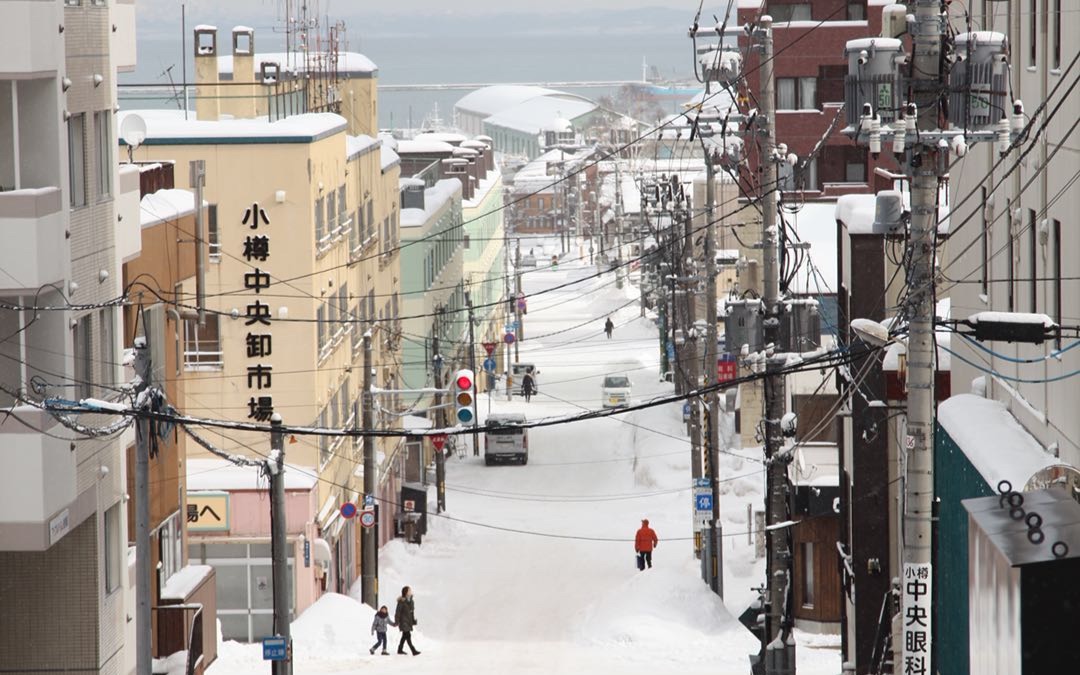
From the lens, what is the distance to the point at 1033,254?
1576cm

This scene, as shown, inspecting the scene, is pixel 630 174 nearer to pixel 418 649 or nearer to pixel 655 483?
pixel 655 483

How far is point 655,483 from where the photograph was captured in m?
52.7

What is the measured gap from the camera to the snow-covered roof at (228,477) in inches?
1426

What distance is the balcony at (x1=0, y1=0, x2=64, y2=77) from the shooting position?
17906 millimetres

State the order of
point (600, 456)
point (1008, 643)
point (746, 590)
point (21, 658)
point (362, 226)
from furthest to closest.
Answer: point (600, 456), point (362, 226), point (746, 590), point (21, 658), point (1008, 643)

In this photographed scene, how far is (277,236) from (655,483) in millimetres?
18782

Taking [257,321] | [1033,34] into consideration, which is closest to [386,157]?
[257,321]

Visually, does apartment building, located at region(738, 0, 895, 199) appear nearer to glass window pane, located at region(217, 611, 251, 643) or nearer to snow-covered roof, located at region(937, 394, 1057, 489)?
glass window pane, located at region(217, 611, 251, 643)

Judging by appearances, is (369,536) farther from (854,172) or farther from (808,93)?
(808,93)

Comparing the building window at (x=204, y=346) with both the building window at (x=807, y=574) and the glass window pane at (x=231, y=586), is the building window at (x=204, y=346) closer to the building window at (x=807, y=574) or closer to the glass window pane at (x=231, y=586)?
the glass window pane at (x=231, y=586)

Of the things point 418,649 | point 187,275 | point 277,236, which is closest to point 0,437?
point 187,275

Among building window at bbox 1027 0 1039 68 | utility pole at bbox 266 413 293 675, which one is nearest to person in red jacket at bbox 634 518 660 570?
utility pole at bbox 266 413 293 675

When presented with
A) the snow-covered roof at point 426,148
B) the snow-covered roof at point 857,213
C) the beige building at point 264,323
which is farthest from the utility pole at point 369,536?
the snow-covered roof at point 426,148

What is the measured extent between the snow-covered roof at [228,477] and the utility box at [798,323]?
1540 cm
